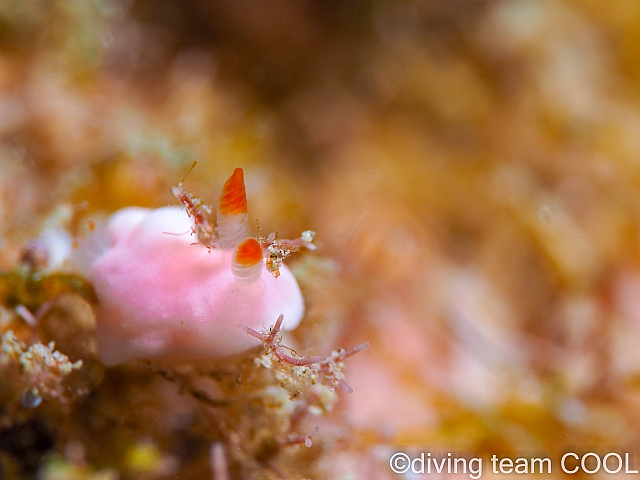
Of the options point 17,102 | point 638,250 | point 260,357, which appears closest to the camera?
point 260,357

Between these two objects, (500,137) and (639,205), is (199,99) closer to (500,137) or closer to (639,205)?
(500,137)

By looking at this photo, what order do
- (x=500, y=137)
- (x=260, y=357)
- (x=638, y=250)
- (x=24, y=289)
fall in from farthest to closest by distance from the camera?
(x=500, y=137)
(x=638, y=250)
(x=24, y=289)
(x=260, y=357)

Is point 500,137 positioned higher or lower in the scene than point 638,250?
higher

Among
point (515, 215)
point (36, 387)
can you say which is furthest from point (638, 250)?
point (36, 387)

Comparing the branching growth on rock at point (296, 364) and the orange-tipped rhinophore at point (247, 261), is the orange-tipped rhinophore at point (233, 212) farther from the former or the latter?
the branching growth on rock at point (296, 364)

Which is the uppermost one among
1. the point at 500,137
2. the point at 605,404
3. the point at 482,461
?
the point at 500,137

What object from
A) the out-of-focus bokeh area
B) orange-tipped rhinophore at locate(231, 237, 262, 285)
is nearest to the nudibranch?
orange-tipped rhinophore at locate(231, 237, 262, 285)

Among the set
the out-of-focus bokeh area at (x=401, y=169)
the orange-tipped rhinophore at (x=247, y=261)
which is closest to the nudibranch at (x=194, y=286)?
the orange-tipped rhinophore at (x=247, y=261)

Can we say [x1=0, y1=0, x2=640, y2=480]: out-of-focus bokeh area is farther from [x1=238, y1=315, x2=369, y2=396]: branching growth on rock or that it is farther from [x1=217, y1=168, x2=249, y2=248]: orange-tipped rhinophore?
[x1=238, y1=315, x2=369, y2=396]: branching growth on rock
